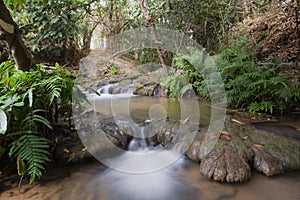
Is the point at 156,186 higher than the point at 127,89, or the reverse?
the point at 127,89

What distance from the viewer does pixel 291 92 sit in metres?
3.55

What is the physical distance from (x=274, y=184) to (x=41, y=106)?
251cm

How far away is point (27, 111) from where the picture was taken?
2.04m

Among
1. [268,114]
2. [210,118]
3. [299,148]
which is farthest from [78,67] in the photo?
[299,148]

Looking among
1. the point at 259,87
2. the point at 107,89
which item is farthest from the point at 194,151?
the point at 107,89

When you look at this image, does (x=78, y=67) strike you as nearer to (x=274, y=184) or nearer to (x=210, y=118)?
(x=210, y=118)

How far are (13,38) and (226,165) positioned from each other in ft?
8.35

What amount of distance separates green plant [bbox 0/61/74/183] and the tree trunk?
0.15 m

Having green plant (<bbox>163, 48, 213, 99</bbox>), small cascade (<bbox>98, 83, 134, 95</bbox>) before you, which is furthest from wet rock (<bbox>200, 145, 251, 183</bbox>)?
small cascade (<bbox>98, 83, 134, 95</bbox>)

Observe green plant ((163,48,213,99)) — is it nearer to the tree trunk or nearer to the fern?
the tree trunk

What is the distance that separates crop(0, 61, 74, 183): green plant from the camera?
1817mm

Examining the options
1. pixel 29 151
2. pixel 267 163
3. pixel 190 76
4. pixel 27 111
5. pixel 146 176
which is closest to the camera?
pixel 29 151

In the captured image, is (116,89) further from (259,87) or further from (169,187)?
(169,187)

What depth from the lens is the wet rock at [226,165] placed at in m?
2.00
